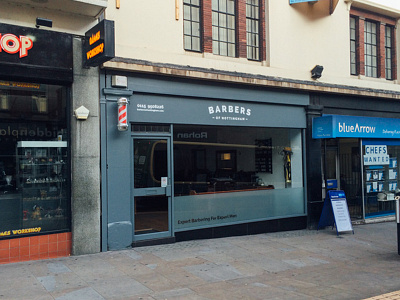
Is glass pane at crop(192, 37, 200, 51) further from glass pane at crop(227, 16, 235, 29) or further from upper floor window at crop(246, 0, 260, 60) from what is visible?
upper floor window at crop(246, 0, 260, 60)

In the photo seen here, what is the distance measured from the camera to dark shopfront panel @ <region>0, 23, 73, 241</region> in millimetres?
7629

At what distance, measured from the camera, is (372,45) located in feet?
45.9

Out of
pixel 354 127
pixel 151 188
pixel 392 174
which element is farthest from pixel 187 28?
pixel 392 174

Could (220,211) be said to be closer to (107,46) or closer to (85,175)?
(85,175)

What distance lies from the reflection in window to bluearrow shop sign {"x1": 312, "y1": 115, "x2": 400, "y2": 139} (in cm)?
67

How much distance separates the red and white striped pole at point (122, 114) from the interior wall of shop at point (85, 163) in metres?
0.45

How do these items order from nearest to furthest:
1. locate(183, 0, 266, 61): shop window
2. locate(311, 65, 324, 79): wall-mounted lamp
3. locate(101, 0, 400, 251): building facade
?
locate(101, 0, 400, 251): building facade → locate(183, 0, 266, 61): shop window → locate(311, 65, 324, 79): wall-mounted lamp

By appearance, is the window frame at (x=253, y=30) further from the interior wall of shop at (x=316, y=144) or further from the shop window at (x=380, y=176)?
the shop window at (x=380, y=176)

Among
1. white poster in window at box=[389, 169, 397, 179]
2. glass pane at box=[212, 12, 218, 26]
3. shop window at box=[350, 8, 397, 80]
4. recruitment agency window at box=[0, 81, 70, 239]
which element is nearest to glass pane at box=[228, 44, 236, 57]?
glass pane at box=[212, 12, 218, 26]

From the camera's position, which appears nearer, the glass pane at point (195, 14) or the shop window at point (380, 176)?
the glass pane at point (195, 14)

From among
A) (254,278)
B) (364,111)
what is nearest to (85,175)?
(254,278)

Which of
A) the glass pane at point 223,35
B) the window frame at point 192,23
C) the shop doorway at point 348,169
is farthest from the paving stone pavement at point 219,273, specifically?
the glass pane at point 223,35

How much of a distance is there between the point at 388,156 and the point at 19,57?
38.2 ft

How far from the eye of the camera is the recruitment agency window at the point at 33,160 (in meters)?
7.68
